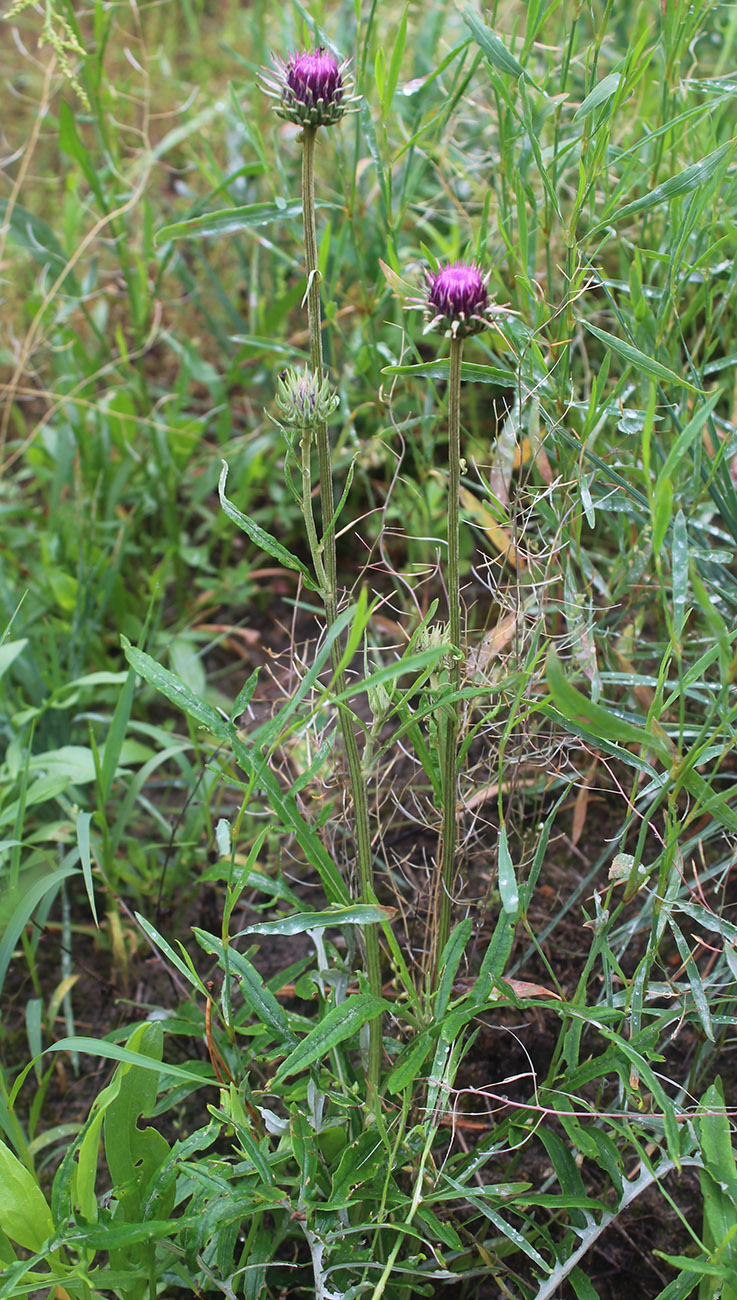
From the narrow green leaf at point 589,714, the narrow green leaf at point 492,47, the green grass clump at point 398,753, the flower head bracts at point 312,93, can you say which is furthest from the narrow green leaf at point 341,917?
the narrow green leaf at point 492,47

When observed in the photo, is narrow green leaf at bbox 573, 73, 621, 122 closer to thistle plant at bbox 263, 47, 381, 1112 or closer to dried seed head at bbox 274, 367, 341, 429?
thistle plant at bbox 263, 47, 381, 1112

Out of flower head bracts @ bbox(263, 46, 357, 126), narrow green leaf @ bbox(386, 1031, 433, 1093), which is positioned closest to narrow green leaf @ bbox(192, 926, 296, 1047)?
narrow green leaf @ bbox(386, 1031, 433, 1093)

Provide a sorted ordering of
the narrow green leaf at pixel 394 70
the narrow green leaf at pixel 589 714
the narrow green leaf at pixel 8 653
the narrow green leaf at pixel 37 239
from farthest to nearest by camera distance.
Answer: the narrow green leaf at pixel 37 239, the narrow green leaf at pixel 8 653, the narrow green leaf at pixel 394 70, the narrow green leaf at pixel 589 714

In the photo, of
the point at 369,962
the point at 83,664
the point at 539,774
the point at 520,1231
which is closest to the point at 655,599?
the point at 539,774

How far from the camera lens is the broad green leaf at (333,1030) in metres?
0.79

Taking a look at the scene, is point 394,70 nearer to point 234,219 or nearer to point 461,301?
point 234,219

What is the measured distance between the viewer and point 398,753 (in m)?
1.34

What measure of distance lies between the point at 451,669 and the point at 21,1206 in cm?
56

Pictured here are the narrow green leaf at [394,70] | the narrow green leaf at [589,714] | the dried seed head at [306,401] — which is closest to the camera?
the narrow green leaf at [589,714]

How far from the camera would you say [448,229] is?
2016 mm

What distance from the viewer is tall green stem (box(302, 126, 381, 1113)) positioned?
2.57ft

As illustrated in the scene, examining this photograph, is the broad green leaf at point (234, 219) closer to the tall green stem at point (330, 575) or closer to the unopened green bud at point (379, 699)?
the tall green stem at point (330, 575)

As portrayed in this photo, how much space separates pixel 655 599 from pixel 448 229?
1103 mm

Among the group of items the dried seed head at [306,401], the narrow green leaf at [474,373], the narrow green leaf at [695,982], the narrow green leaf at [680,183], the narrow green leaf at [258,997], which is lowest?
the narrow green leaf at [258,997]
